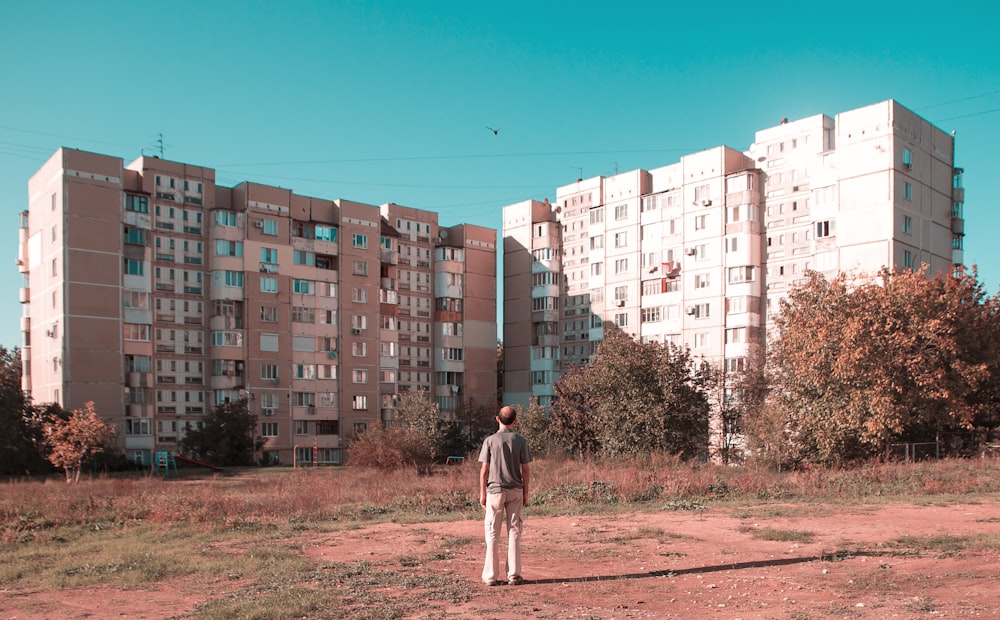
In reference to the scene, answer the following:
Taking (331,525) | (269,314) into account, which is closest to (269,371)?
(269,314)

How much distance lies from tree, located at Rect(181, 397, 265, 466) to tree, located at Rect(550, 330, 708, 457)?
28.9 m

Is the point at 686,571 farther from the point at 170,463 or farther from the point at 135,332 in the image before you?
the point at 135,332

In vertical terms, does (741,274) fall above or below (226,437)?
above

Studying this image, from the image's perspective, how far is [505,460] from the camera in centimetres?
1132

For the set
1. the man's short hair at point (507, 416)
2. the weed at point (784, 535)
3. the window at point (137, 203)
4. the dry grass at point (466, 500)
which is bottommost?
the dry grass at point (466, 500)

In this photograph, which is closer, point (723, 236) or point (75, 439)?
point (75, 439)

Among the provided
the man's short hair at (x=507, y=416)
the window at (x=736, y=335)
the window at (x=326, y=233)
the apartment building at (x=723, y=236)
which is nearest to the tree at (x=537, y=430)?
the apartment building at (x=723, y=236)

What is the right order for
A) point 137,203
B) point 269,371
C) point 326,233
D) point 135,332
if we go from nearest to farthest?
point 135,332
point 137,203
point 269,371
point 326,233

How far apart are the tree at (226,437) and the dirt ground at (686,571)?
5324cm

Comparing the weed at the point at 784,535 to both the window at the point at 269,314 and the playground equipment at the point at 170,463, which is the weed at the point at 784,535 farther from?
the window at the point at 269,314

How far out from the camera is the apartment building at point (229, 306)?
67125mm

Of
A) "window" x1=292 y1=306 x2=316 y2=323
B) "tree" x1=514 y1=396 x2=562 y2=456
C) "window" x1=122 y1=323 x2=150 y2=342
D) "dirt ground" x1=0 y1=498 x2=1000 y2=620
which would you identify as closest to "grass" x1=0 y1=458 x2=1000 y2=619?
"dirt ground" x1=0 y1=498 x2=1000 y2=620

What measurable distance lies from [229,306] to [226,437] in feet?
44.2

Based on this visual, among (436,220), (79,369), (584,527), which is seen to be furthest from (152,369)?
(584,527)
